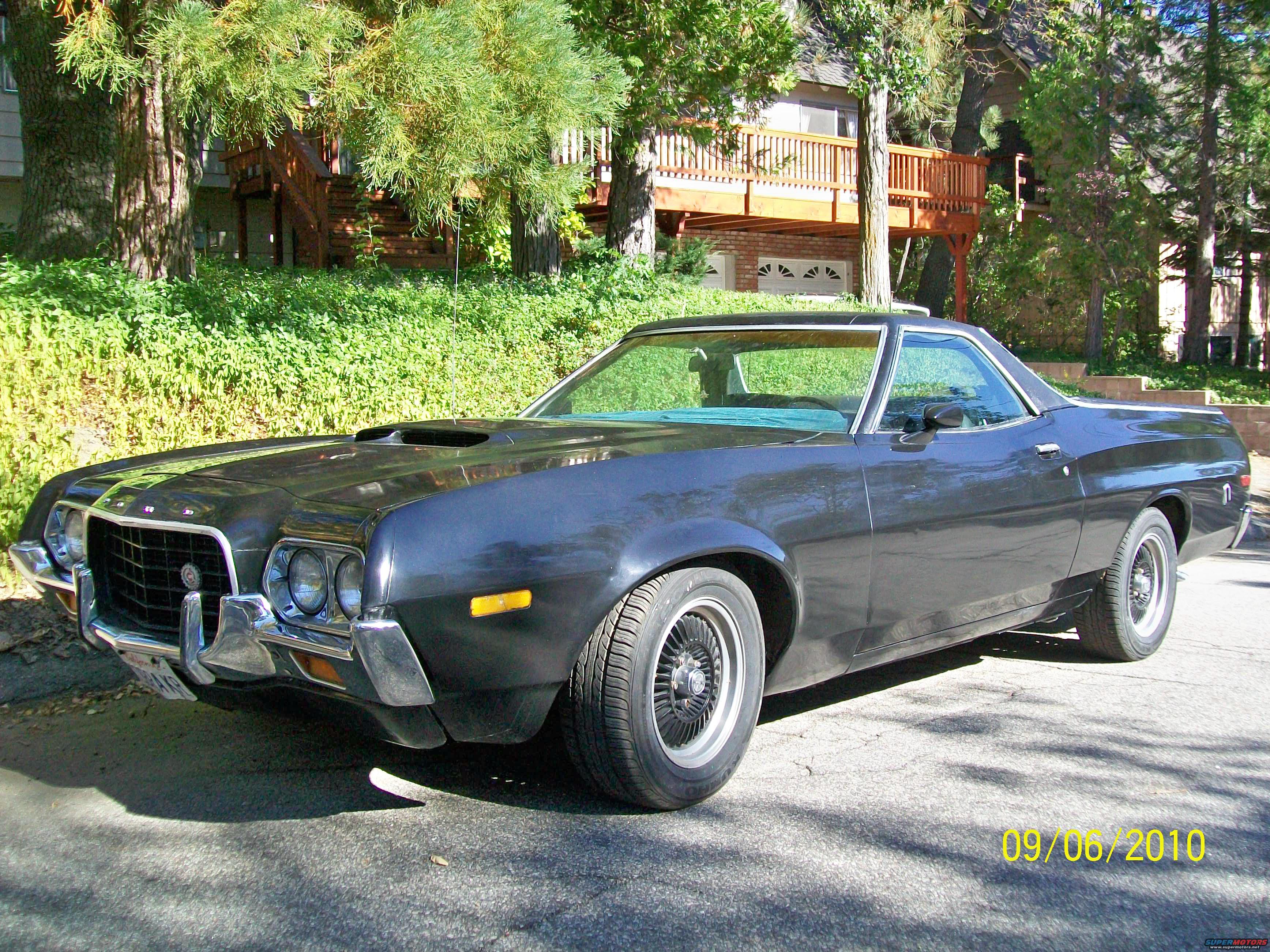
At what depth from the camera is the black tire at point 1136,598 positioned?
5.34 metres

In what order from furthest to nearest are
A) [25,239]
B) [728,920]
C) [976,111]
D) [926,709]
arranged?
[976,111], [25,239], [926,709], [728,920]

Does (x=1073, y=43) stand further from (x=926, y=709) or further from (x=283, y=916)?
(x=283, y=916)

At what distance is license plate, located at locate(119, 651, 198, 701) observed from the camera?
3.38 m

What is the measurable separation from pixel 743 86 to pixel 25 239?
6057 millimetres

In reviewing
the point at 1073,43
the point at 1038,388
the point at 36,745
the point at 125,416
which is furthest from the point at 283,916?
the point at 1073,43

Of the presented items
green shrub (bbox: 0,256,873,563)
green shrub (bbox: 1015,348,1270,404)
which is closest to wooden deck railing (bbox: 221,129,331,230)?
green shrub (bbox: 0,256,873,563)

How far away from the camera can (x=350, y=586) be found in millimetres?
3059

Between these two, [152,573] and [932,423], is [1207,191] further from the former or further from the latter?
[152,573]

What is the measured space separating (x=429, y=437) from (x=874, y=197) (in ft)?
40.4

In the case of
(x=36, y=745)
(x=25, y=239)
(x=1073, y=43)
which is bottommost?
(x=36, y=745)

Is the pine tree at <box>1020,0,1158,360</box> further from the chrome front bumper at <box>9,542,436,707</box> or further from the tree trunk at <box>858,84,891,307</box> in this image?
the chrome front bumper at <box>9,542,436,707</box>

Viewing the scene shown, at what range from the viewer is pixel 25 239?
884cm

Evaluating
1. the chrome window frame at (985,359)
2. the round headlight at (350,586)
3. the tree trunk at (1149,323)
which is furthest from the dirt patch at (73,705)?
the tree trunk at (1149,323)

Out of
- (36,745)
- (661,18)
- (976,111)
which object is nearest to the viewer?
(36,745)
